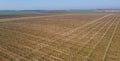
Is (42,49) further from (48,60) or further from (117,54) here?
(117,54)

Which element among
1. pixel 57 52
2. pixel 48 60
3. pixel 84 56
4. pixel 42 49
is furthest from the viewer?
pixel 42 49

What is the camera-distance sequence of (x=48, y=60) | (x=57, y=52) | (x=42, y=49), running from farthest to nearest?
(x=42, y=49) < (x=57, y=52) < (x=48, y=60)

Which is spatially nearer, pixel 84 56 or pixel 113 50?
pixel 84 56

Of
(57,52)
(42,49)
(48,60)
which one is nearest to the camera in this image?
(48,60)

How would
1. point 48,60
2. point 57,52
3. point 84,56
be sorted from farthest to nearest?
point 57,52 < point 84,56 < point 48,60

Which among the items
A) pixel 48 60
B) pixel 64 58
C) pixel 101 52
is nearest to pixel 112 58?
pixel 101 52

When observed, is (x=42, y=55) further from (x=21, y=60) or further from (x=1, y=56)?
(x=1, y=56)

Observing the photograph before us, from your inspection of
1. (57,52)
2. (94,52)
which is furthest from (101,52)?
(57,52)

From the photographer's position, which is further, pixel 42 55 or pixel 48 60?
pixel 42 55
